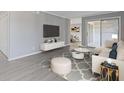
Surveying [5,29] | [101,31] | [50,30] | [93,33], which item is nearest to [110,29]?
[101,31]

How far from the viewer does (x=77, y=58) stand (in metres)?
5.07

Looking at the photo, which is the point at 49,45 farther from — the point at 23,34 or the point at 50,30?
the point at 23,34

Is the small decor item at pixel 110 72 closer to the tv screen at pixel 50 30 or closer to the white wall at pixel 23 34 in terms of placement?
the white wall at pixel 23 34

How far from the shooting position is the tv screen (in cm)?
694

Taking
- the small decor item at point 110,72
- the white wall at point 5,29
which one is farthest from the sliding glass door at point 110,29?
the white wall at point 5,29

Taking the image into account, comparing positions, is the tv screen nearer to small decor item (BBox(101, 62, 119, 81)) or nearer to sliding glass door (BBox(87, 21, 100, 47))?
sliding glass door (BBox(87, 21, 100, 47))

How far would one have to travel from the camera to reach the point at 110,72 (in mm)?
2686

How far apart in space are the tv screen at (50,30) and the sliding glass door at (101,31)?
2522 millimetres

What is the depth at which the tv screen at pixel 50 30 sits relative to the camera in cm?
694

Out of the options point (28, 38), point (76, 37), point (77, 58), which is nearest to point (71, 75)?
point (77, 58)

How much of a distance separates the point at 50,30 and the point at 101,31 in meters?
3.47

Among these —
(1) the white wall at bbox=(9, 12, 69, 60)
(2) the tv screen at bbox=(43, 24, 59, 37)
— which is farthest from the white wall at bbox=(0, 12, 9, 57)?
(2) the tv screen at bbox=(43, 24, 59, 37)

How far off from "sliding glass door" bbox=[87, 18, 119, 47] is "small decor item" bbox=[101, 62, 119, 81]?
4803 mm
